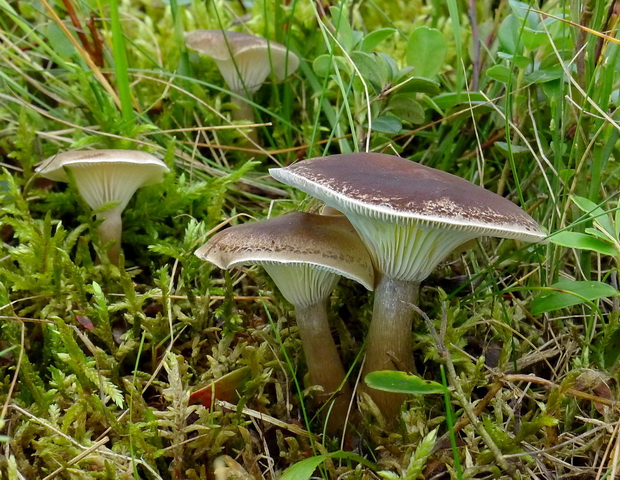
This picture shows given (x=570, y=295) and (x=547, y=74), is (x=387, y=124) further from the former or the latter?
(x=570, y=295)

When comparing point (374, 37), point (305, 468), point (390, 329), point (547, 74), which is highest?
point (374, 37)

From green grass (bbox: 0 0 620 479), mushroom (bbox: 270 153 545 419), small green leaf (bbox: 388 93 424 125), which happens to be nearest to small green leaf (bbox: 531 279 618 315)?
green grass (bbox: 0 0 620 479)

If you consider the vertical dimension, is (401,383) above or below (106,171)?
below

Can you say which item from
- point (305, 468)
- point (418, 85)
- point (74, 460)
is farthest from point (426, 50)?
point (74, 460)

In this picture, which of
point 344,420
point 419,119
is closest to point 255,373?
point 344,420

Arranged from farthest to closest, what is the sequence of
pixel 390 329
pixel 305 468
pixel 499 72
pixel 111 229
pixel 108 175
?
pixel 111 229, pixel 108 175, pixel 499 72, pixel 390 329, pixel 305 468

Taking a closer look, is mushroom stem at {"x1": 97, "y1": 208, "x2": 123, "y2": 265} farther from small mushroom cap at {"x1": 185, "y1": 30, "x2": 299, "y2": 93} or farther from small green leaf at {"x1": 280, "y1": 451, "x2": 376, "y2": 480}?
small green leaf at {"x1": 280, "y1": 451, "x2": 376, "y2": 480}

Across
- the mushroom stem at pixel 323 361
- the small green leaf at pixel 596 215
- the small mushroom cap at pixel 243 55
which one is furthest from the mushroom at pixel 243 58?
the small green leaf at pixel 596 215
